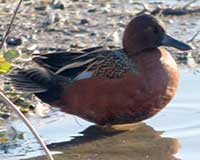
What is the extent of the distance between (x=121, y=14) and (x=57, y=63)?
3124 millimetres

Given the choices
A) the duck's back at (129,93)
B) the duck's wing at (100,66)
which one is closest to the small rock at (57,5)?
the duck's wing at (100,66)

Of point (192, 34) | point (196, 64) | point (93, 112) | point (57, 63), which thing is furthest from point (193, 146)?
point (192, 34)

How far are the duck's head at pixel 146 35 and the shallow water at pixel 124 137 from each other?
A: 570 mm

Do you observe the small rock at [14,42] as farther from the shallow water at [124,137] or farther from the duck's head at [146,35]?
the duck's head at [146,35]

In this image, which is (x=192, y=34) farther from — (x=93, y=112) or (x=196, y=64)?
(x=93, y=112)

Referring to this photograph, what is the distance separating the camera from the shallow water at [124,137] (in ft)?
24.4

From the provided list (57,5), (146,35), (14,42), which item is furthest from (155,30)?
(57,5)

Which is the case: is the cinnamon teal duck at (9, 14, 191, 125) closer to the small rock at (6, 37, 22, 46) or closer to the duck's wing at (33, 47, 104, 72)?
the duck's wing at (33, 47, 104, 72)

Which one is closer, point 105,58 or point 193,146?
point 193,146

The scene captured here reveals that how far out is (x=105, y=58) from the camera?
8250 mm

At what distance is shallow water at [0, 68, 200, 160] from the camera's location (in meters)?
7.43

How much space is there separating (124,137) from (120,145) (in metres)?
0.27

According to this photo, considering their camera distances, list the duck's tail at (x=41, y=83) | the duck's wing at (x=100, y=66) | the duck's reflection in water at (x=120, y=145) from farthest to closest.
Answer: the duck's tail at (x=41, y=83), the duck's wing at (x=100, y=66), the duck's reflection in water at (x=120, y=145)

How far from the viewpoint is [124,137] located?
8023 mm
